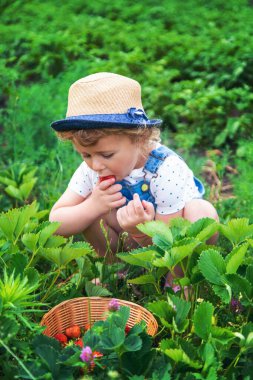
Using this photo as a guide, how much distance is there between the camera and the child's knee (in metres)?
2.99

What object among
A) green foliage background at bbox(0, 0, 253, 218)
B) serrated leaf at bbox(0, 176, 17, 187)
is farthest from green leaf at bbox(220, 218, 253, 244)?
serrated leaf at bbox(0, 176, 17, 187)

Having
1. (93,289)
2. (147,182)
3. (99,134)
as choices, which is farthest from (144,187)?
(93,289)

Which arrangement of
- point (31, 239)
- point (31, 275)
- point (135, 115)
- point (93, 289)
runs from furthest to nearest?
1. point (135, 115)
2. point (93, 289)
3. point (31, 239)
4. point (31, 275)

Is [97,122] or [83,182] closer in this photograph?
[97,122]

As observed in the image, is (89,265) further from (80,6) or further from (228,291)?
(80,6)

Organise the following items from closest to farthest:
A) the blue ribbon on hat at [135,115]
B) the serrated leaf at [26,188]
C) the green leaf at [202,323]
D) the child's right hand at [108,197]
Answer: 1. the green leaf at [202,323]
2. the blue ribbon on hat at [135,115]
3. the child's right hand at [108,197]
4. the serrated leaf at [26,188]

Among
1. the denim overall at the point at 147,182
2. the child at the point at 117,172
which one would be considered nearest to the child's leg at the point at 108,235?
the child at the point at 117,172

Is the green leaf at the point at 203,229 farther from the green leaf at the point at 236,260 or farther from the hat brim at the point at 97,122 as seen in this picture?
the hat brim at the point at 97,122

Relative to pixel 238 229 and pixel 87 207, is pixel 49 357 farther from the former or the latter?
pixel 87 207

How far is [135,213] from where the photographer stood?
9.12 ft

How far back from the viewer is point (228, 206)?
12.5 ft

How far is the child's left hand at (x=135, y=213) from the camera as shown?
2766mm

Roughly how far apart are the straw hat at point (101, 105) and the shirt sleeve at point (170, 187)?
277mm

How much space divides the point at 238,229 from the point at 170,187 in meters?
0.58
